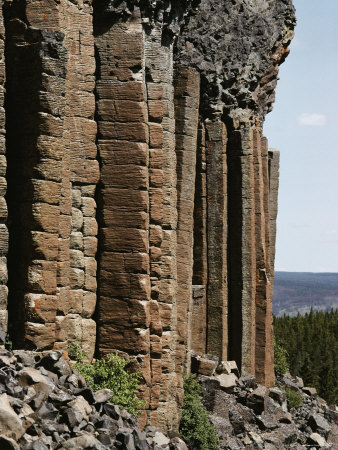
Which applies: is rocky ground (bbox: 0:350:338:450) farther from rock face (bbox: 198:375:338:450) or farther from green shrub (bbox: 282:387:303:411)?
green shrub (bbox: 282:387:303:411)

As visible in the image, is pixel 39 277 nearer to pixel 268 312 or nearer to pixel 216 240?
pixel 216 240

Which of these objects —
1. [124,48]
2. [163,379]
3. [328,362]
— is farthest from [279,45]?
[328,362]

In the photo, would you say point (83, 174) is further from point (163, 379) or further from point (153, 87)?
point (163, 379)

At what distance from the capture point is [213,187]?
2373 centimetres

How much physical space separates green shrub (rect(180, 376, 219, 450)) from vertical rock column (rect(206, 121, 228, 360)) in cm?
467

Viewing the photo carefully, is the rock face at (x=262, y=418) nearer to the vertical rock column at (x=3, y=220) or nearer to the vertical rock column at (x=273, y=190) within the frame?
the vertical rock column at (x=273, y=190)

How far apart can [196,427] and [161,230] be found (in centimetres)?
446

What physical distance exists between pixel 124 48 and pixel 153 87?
1.02 m

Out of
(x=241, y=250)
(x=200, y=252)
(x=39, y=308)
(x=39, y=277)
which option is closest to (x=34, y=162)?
(x=39, y=277)

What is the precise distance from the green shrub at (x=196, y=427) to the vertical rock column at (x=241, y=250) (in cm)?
514

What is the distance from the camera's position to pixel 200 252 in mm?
23531

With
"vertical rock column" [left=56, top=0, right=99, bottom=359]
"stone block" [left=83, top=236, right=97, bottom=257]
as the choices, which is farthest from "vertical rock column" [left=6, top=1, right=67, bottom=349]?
"stone block" [left=83, top=236, right=97, bottom=257]

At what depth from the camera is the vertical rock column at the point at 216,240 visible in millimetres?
23625

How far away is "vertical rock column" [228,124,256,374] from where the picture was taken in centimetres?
2395
